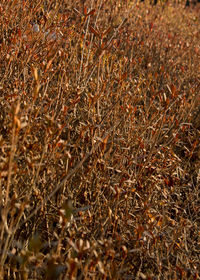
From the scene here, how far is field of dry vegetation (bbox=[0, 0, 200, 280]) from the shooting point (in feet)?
3.83

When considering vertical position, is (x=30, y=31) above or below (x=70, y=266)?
above

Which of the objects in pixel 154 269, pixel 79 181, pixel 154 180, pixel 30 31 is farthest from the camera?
pixel 30 31

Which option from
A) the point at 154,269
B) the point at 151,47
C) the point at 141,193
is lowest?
the point at 154,269

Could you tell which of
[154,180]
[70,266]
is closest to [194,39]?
[154,180]

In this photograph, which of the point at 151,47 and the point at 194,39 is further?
the point at 194,39

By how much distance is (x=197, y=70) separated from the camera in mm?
3434

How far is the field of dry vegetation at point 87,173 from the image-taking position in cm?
117

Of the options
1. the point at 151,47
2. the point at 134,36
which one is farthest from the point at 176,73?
the point at 134,36

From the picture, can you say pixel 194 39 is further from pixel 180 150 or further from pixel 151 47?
pixel 180 150

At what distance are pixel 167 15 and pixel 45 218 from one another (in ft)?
16.3

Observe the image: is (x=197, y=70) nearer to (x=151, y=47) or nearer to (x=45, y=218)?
(x=151, y=47)

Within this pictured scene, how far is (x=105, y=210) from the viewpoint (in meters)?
1.61

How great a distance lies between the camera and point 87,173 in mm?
1593

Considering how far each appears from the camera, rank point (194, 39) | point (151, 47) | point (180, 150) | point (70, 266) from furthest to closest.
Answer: point (194, 39)
point (151, 47)
point (180, 150)
point (70, 266)
